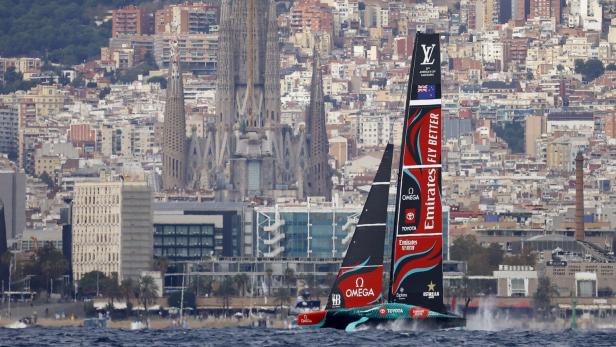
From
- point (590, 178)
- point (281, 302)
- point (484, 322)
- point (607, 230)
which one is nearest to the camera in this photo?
point (484, 322)

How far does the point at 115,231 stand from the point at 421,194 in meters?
68.5

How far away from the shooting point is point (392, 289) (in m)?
58.5

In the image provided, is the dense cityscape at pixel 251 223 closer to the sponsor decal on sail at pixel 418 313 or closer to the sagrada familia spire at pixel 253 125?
the sagrada familia spire at pixel 253 125

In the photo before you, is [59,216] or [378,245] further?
[59,216]

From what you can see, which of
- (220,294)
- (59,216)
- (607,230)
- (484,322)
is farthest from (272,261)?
(484,322)

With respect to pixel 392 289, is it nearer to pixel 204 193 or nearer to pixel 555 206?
pixel 204 193

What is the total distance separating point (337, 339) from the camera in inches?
2271

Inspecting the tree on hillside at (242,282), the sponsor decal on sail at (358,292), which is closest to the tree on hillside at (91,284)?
the tree on hillside at (242,282)

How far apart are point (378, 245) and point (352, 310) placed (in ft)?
6.46

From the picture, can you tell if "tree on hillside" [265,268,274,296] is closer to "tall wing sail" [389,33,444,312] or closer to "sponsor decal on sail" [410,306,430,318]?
"tall wing sail" [389,33,444,312]

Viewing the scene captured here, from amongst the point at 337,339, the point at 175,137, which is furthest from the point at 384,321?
the point at 175,137

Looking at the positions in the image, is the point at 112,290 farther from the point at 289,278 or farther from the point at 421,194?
the point at 421,194

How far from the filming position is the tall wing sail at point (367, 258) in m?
60.2

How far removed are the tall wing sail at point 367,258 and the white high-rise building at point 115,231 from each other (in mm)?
62675
